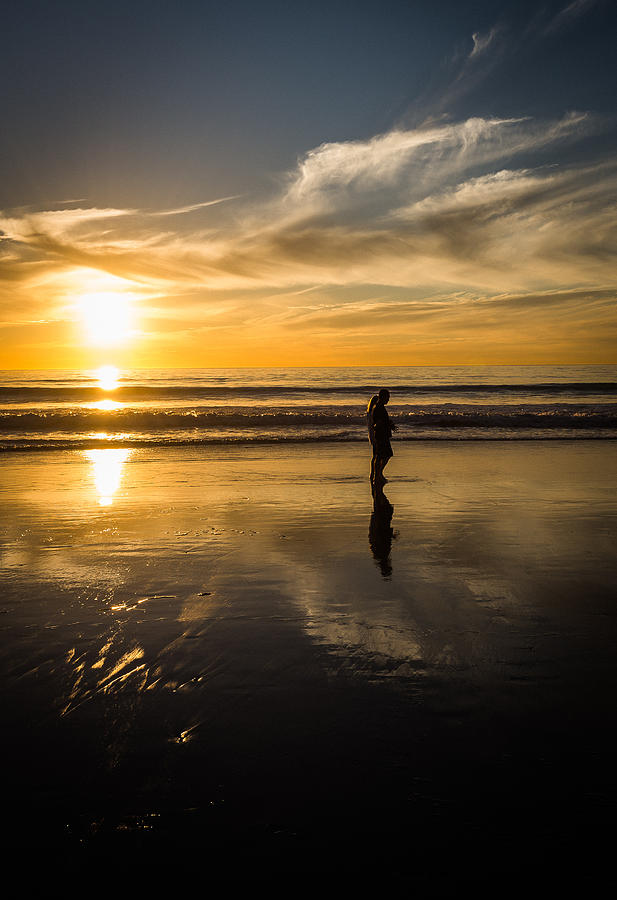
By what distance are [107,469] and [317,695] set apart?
12330mm

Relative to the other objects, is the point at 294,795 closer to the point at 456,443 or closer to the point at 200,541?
the point at 200,541

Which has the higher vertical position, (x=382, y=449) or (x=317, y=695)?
(x=382, y=449)

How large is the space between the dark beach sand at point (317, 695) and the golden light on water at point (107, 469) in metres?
2.94

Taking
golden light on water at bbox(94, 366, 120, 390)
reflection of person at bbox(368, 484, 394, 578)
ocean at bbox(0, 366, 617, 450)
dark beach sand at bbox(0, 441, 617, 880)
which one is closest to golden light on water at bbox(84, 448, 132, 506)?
ocean at bbox(0, 366, 617, 450)

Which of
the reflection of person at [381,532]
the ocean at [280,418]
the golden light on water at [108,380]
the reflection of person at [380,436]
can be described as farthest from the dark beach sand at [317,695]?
the golden light on water at [108,380]

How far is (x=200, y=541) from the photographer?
7953mm

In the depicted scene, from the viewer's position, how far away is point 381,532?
8.44 meters

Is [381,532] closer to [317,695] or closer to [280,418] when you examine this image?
[317,695]

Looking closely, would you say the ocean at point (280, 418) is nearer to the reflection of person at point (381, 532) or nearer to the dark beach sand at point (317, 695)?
the reflection of person at point (381, 532)

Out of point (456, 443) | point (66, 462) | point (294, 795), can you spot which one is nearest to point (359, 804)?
point (294, 795)

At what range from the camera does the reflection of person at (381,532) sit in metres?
6.96

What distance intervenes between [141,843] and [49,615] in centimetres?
305

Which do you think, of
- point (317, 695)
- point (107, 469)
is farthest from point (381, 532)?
point (107, 469)

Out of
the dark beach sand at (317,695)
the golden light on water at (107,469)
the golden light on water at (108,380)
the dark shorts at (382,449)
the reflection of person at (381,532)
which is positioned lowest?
the reflection of person at (381,532)
